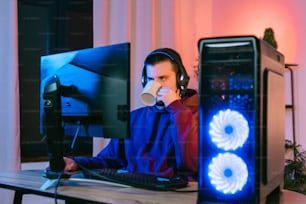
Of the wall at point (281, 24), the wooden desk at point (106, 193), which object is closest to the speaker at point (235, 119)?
the wooden desk at point (106, 193)

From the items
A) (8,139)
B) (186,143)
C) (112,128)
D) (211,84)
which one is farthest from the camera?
(8,139)

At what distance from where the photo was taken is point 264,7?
127 inches

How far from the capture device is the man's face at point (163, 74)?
1.73m

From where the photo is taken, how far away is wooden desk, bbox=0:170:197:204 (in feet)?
3.43

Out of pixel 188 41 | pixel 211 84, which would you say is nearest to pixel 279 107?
pixel 211 84

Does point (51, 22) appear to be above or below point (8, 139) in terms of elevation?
above

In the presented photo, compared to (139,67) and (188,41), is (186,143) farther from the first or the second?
(188,41)

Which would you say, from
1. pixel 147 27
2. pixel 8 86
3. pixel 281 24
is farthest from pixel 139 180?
pixel 281 24

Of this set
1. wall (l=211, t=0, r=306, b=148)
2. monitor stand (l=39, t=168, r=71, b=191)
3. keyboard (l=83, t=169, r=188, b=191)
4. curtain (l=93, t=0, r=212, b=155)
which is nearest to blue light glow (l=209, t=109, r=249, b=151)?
keyboard (l=83, t=169, r=188, b=191)

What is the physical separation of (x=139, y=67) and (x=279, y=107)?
1.79 metres

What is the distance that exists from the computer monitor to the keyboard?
0.12 meters

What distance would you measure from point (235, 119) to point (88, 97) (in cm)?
52

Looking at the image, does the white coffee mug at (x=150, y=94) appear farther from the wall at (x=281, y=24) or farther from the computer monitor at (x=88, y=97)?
the wall at (x=281, y=24)

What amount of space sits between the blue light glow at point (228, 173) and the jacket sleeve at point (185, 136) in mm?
680
